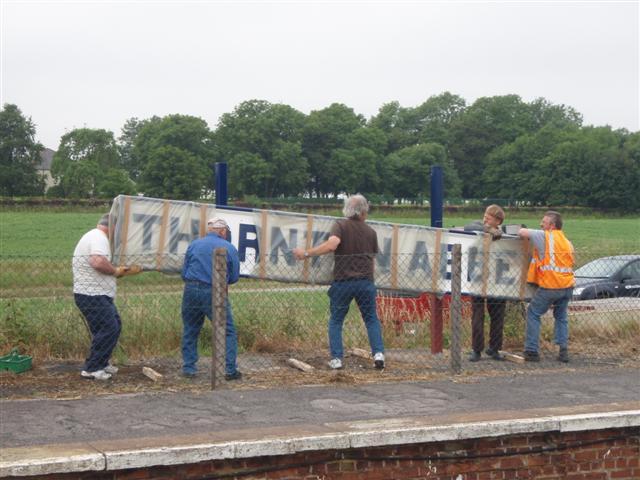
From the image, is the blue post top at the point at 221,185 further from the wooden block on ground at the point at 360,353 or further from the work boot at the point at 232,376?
the work boot at the point at 232,376

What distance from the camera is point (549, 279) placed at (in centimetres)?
1078

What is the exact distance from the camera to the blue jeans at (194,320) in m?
9.32

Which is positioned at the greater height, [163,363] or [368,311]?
[368,311]

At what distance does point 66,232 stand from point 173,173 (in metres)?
42.3

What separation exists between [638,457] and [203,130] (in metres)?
92.5

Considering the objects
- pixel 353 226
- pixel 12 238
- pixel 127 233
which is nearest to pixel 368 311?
pixel 353 226

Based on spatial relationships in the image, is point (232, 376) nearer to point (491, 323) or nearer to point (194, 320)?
point (194, 320)

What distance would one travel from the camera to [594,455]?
720 cm

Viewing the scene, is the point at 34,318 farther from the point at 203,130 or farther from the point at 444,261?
the point at 203,130

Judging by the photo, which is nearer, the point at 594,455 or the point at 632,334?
the point at 594,455

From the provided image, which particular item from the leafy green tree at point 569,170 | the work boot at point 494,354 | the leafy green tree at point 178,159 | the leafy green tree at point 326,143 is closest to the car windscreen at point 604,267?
the work boot at point 494,354

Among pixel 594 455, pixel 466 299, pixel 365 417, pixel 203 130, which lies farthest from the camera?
pixel 203 130

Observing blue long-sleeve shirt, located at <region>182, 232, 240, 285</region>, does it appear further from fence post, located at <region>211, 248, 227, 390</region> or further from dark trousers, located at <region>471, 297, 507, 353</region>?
dark trousers, located at <region>471, 297, 507, 353</region>

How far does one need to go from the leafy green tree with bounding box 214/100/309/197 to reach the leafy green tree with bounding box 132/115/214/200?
2.24 metres
